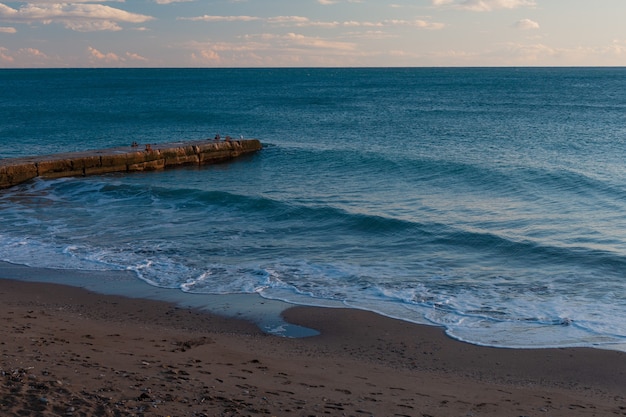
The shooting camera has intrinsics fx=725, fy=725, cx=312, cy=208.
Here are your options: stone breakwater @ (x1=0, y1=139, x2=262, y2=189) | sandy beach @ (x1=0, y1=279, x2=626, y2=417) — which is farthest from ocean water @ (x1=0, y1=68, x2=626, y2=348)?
sandy beach @ (x1=0, y1=279, x2=626, y2=417)

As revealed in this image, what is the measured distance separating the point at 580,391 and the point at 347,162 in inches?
871

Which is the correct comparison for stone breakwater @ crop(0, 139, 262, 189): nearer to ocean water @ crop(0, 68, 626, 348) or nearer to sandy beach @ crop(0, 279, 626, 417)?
ocean water @ crop(0, 68, 626, 348)

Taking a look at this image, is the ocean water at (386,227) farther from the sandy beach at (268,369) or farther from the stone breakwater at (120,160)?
the sandy beach at (268,369)

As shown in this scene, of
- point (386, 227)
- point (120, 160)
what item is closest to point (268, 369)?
point (386, 227)

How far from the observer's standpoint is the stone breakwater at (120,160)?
26.7 meters

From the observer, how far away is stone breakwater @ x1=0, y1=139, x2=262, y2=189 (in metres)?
26.7

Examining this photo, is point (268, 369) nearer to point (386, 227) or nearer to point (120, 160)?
point (386, 227)

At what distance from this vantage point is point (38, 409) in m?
6.79

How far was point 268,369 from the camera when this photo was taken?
355 inches

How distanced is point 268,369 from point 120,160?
22119 mm

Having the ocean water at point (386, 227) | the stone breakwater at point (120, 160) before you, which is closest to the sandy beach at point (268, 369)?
the ocean water at point (386, 227)

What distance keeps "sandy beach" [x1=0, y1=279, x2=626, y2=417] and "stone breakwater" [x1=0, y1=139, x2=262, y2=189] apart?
15.6 metres

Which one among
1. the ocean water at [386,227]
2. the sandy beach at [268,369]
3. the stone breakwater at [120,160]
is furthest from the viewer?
the stone breakwater at [120,160]

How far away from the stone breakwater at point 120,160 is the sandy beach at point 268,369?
15.6 m
